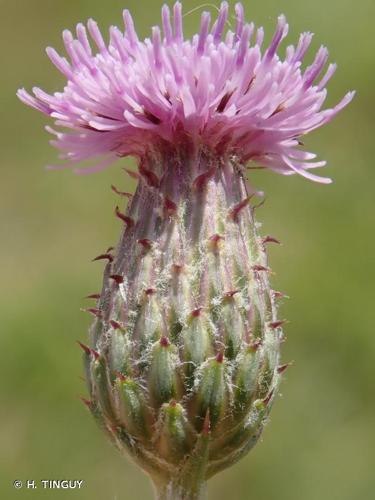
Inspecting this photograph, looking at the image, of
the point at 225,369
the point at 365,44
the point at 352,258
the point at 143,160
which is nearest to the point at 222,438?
the point at 225,369

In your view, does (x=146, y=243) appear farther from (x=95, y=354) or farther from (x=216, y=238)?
(x=95, y=354)

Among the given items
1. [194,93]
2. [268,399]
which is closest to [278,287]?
[268,399]

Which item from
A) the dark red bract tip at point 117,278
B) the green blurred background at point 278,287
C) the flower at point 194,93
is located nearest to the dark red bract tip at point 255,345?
the dark red bract tip at point 117,278

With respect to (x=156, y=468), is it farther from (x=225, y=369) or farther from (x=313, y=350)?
(x=313, y=350)

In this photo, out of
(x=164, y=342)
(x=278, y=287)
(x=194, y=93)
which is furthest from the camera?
(x=278, y=287)

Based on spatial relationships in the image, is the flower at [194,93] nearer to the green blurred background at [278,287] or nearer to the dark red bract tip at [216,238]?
the dark red bract tip at [216,238]

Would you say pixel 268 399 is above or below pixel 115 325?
below

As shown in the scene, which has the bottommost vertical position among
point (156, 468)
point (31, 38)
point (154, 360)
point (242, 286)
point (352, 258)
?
point (156, 468)

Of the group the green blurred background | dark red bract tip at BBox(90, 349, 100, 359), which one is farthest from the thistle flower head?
the green blurred background
